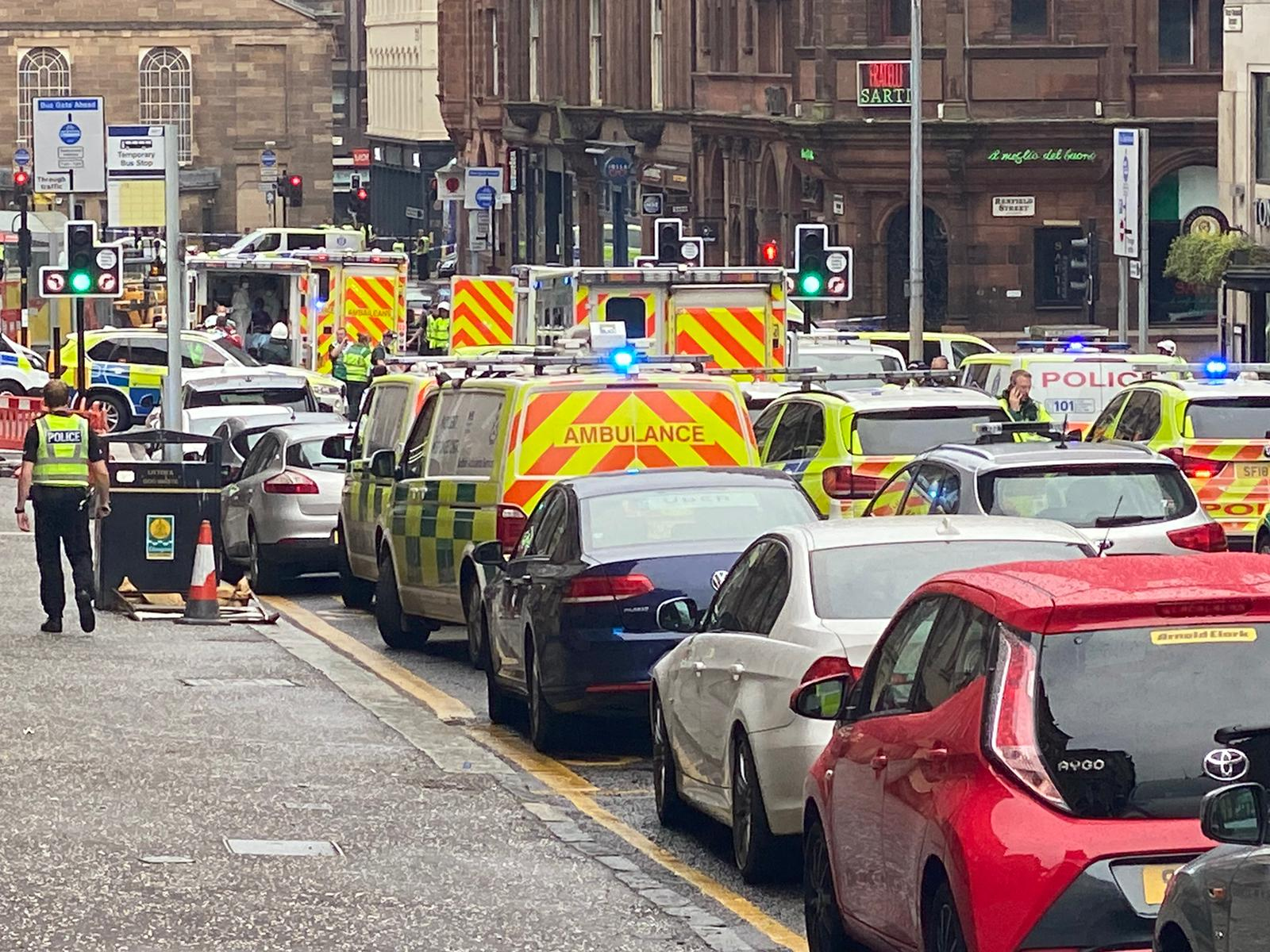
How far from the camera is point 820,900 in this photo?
8.84 m

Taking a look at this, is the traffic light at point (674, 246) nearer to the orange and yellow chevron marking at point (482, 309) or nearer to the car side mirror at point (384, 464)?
the orange and yellow chevron marking at point (482, 309)

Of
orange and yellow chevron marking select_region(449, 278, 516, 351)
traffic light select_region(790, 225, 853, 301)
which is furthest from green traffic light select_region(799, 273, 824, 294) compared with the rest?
orange and yellow chevron marking select_region(449, 278, 516, 351)

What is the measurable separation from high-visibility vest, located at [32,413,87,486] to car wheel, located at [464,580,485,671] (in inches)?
110

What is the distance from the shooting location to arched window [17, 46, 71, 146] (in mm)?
114938

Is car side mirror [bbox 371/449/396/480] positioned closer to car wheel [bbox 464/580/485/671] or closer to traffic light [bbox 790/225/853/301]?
car wheel [bbox 464/580/485/671]

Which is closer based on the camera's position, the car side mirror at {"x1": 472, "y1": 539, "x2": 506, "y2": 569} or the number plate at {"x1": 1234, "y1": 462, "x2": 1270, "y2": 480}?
the car side mirror at {"x1": 472, "y1": 539, "x2": 506, "y2": 569}

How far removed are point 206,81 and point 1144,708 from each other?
368 feet

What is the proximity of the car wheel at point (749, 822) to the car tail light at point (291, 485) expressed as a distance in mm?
12869

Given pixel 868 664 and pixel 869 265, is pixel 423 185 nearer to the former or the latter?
pixel 869 265

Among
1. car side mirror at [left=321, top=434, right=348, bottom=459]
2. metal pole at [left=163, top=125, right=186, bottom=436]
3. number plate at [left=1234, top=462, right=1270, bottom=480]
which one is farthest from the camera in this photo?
metal pole at [left=163, top=125, right=186, bottom=436]

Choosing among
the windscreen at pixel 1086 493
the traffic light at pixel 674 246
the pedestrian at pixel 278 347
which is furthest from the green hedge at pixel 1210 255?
the windscreen at pixel 1086 493

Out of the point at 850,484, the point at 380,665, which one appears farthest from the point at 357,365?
the point at 380,665

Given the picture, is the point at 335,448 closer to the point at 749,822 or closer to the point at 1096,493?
the point at 1096,493

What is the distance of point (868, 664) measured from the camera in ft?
28.2
